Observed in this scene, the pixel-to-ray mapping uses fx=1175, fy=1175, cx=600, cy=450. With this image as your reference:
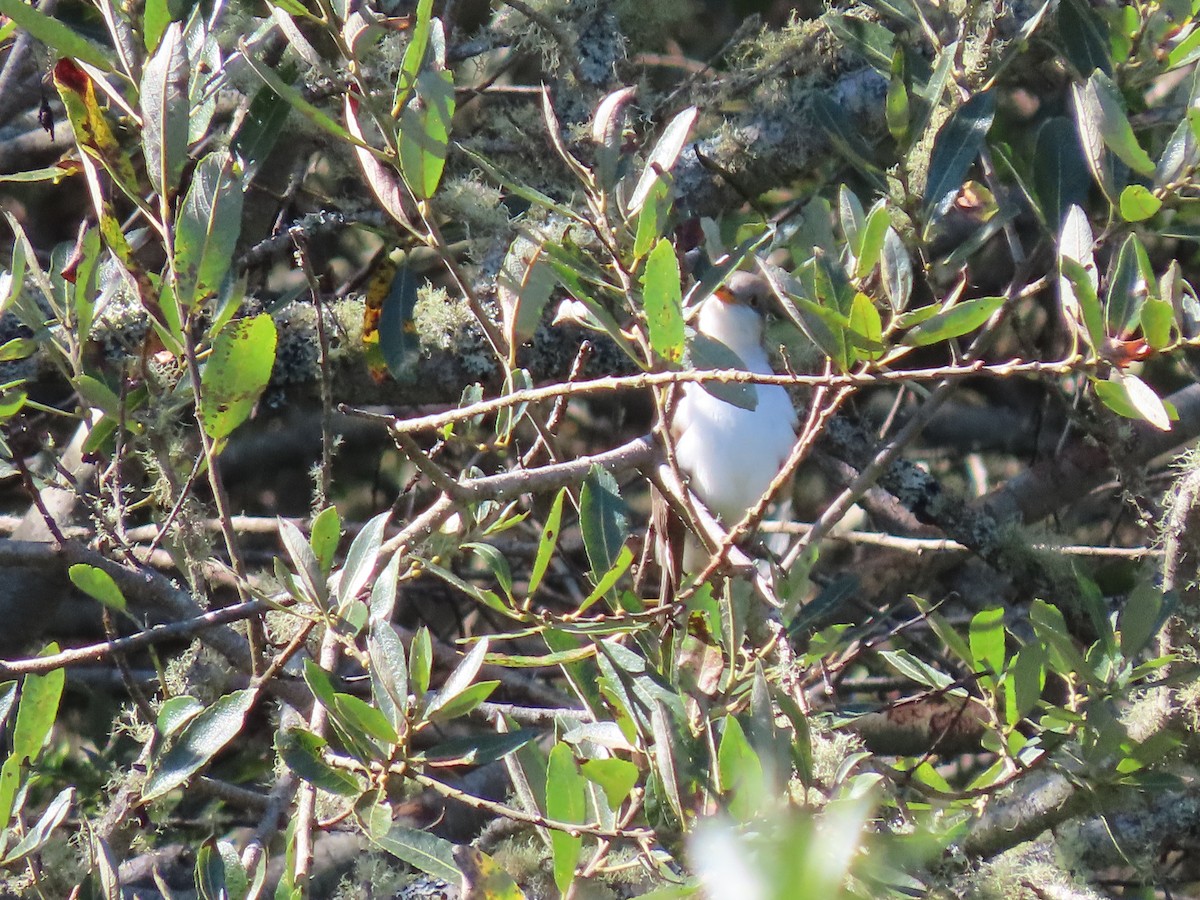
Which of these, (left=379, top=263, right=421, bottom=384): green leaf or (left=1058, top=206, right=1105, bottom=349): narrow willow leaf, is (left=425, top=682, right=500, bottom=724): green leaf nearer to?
(left=1058, top=206, right=1105, bottom=349): narrow willow leaf

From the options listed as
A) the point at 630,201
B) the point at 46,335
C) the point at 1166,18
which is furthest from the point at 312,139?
the point at 1166,18

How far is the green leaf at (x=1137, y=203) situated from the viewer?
1254mm

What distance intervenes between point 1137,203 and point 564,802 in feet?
2.87

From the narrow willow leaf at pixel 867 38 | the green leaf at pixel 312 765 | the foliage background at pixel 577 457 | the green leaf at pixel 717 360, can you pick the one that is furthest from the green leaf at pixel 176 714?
the narrow willow leaf at pixel 867 38

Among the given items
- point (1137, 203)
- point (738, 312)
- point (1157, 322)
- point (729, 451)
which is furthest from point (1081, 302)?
point (738, 312)

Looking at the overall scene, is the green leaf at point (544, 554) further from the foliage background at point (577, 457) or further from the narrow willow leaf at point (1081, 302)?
the narrow willow leaf at point (1081, 302)

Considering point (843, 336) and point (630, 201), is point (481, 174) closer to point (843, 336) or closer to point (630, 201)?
point (630, 201)

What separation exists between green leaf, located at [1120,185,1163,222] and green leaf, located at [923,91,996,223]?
1.14 ft

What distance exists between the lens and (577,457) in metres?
2.15

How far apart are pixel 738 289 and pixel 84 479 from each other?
1474 mm

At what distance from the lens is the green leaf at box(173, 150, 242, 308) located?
117cm

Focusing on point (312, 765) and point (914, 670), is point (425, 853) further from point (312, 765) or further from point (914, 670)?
point (914, 670)

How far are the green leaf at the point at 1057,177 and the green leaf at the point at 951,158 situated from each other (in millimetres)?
112

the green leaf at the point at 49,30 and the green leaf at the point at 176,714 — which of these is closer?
the green leaf at the point at 49,30
